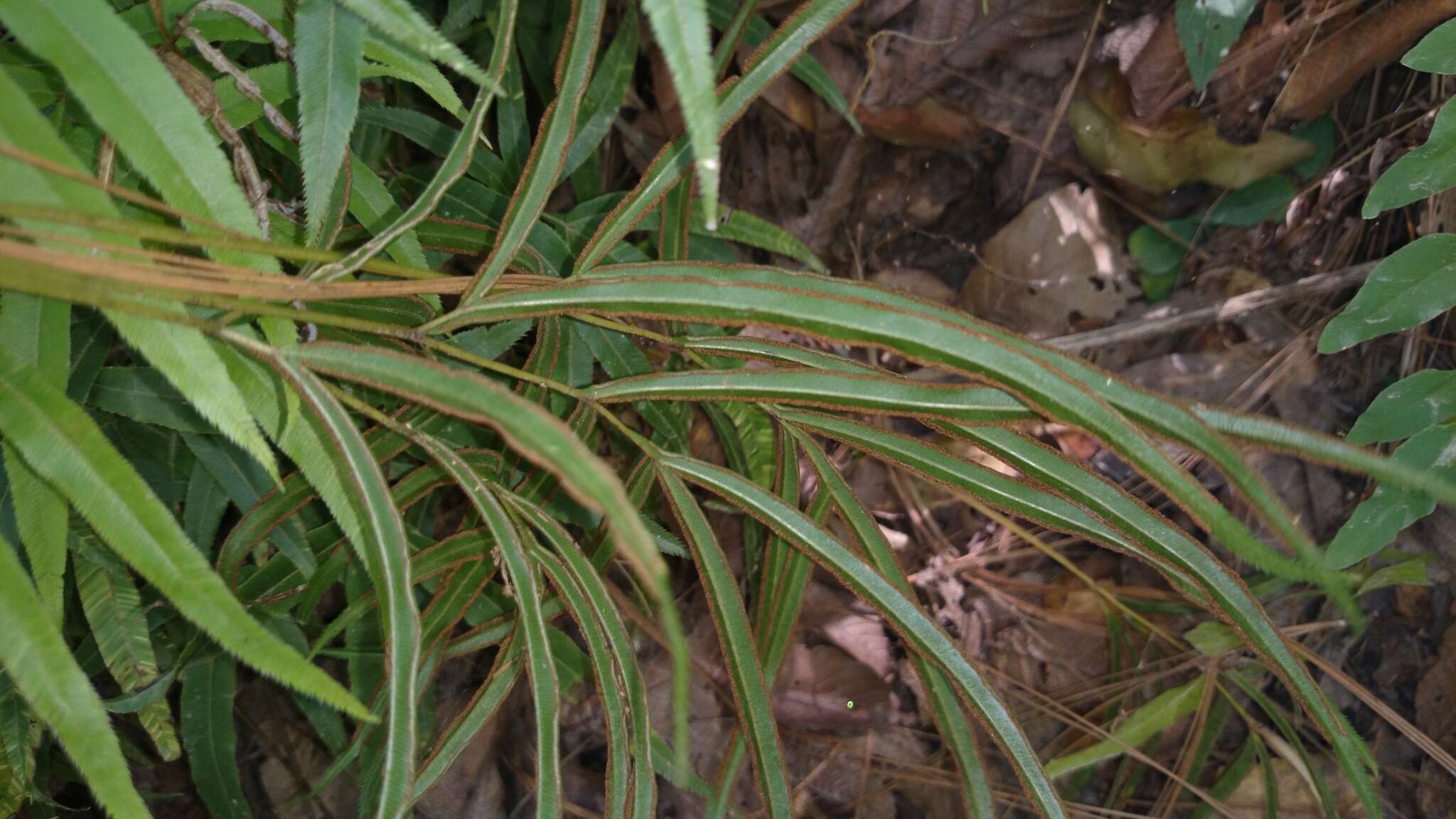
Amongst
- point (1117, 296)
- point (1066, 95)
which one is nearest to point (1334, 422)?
point (1117, 296)

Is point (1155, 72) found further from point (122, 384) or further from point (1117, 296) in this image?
point (122, 384)

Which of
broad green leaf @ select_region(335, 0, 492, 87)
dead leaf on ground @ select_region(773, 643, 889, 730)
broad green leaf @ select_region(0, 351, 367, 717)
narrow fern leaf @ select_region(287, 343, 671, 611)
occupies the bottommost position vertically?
dead leaf on ground @ select_region(773, 643, 889, 730)

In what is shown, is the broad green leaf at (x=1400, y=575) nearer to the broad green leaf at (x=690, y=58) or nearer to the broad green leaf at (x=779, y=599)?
the broad green leaf at (x=779, y=599)

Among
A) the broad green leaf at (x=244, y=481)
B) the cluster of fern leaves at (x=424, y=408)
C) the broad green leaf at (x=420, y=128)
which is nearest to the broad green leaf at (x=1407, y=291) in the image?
the cluster of fern leaves at (x=424, y=408)

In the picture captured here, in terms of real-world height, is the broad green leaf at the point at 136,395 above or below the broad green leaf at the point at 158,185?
below

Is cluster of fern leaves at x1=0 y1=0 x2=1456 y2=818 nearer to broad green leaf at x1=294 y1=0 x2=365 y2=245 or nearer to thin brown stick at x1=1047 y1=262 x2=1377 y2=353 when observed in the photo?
broad green leaf at x1=294 y1=0 x2=365 y2=245

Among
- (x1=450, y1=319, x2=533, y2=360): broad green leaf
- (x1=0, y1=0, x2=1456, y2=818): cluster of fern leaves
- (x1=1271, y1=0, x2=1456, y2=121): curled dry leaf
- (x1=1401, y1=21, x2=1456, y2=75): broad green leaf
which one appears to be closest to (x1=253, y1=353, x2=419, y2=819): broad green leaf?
(x1=0, y1=0, x2=1456, y2=818): cluster of fern leaves

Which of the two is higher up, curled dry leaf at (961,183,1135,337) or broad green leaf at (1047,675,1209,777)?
curled dry leaf at (961,183,1135,337)
